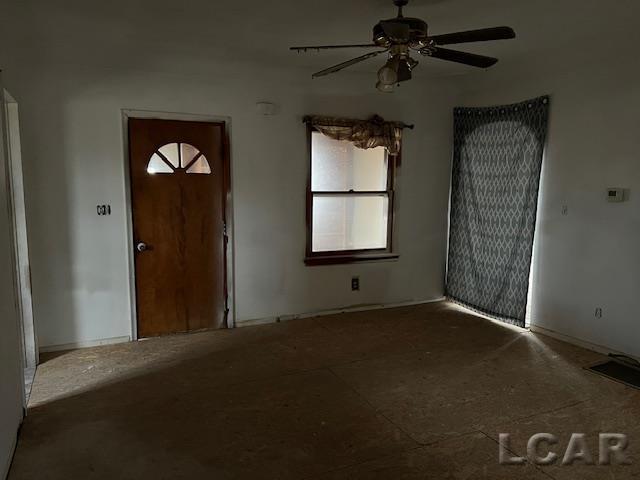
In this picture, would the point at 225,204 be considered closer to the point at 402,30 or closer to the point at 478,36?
the point at 402,30

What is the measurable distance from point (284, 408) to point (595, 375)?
238cm

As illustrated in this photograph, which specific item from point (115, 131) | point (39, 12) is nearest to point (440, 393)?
point (115, 131)

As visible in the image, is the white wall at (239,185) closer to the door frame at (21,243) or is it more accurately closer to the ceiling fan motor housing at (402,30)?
the door frame at (21,243)

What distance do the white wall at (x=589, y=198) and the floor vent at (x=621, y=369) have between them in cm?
10

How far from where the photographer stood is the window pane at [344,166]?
493 cm

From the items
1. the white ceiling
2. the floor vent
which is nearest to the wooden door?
the white ceiling

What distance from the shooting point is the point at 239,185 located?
454cm

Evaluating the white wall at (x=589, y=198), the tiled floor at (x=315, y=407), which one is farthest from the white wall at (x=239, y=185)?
the white wall at (x=589, y=198)

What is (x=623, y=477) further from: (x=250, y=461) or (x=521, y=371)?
(x=250, y=461)

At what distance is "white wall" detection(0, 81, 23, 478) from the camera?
232 cm

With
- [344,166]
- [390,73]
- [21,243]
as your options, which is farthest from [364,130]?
[21,243]

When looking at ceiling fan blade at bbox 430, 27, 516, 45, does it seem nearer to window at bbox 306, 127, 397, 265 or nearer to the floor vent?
window at bbox 306, 127, 397, 265

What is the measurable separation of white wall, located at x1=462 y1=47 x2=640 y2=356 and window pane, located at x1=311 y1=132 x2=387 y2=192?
1.53 meters

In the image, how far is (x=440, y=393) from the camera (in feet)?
10.7
